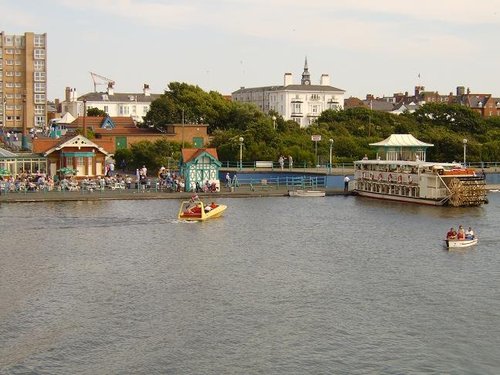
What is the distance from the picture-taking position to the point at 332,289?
36156 millimetres

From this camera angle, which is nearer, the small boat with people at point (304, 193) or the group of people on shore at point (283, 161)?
the small boat with people at point (304, 193)

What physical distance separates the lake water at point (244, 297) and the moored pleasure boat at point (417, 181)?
923cm

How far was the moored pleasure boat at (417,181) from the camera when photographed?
66562 millimetres

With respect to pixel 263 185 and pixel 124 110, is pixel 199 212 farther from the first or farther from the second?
pixel 124 110

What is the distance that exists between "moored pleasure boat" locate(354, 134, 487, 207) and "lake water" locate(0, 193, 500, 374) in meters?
9.23

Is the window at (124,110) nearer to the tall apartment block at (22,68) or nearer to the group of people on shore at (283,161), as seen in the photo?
the tall apartment block at (22,68)

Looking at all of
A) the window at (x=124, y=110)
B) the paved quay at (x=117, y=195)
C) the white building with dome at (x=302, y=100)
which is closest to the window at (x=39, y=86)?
the window at (x=124, y=110)

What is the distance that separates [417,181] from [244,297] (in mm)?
38026

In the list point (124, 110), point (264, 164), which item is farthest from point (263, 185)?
point (124, 110)

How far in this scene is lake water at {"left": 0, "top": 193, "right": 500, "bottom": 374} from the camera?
2700cm

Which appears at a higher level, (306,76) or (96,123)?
(306,76)

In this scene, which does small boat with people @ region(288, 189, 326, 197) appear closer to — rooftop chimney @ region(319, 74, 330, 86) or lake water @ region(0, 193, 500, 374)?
lake water @ region(0, 193, 500, 374)

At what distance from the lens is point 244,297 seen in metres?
34.5

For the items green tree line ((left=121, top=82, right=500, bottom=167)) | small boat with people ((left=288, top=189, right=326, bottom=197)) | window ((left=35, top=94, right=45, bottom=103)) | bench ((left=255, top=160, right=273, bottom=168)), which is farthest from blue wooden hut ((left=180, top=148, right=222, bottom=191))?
window ((left=35, top=94, right=45, bottom=103))
